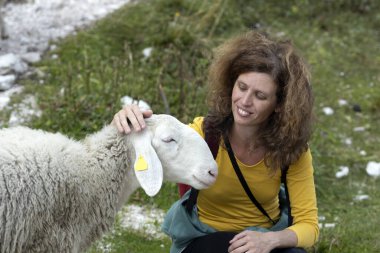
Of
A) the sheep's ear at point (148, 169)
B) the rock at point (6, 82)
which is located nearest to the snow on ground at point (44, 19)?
the rock at point (6, 82)

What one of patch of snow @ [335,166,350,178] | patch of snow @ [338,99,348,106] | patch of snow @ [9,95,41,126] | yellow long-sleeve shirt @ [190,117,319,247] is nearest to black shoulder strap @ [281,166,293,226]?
yellow long-sleeve shirt @ [190,117,319,247]

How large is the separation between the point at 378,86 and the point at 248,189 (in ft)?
13.8

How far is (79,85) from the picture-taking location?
560cm

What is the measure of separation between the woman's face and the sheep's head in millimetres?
215

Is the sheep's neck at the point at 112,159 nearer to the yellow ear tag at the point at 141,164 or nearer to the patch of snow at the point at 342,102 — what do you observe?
the yellow ear tag at the point at 141,164

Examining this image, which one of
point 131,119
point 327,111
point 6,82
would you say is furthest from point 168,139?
point 327,111

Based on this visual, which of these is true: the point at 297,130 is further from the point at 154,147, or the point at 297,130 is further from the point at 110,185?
the point at 110,185

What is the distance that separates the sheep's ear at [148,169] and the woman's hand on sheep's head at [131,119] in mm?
89

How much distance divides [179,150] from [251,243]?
0.51 m

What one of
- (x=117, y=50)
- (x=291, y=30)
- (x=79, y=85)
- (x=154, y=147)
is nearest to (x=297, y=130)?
A: (x=154, y=147)

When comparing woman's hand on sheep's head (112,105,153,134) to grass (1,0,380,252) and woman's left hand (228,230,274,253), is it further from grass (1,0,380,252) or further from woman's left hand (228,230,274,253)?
grass (1,0,380,252)

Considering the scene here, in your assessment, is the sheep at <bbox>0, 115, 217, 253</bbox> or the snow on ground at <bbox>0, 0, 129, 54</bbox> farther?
the snow on ground at <bbox>0, 0, 129, 54</bbox>

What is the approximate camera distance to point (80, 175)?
9.93ft

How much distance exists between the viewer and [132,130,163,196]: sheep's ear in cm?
289
